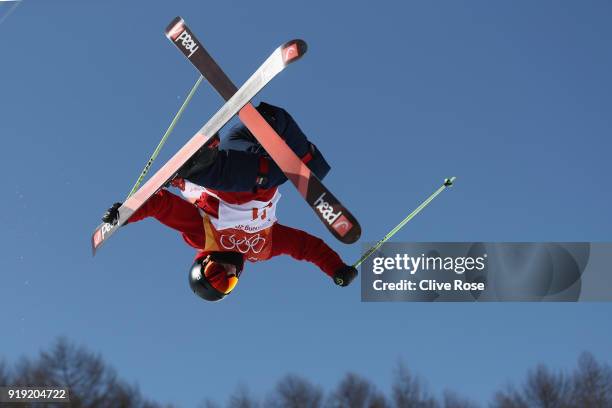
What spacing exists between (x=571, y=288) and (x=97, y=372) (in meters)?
13.3

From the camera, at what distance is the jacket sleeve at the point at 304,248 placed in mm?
A: 6977

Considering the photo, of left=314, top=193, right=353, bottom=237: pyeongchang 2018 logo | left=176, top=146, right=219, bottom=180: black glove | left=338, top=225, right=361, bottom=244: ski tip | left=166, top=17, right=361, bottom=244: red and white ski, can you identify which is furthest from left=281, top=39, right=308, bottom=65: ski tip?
left=338, top=225, right=361, bottom=244: ski tip

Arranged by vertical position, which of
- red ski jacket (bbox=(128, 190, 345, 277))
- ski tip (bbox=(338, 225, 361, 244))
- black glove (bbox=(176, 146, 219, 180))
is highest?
black glove (bbox=(176, 146, 219, 180))

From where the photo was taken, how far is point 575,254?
1264 cm

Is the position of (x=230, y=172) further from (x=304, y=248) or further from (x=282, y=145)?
(x=304, y=248)

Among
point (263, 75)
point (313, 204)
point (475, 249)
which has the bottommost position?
point (313, 204)

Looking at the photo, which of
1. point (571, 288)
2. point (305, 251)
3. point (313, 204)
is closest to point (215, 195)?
point (305, 251)

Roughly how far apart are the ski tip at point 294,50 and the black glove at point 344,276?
2.31 meters

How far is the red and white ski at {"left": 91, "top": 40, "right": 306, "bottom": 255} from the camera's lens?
5199 millimetres

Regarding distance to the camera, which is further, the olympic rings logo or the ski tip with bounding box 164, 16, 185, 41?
the olympic rings logo

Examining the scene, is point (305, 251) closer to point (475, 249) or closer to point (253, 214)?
point (253, 214)

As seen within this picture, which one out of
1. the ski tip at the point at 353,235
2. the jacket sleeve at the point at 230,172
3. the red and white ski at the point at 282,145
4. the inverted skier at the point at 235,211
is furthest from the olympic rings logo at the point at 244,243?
the ski tip at the point at 353,235

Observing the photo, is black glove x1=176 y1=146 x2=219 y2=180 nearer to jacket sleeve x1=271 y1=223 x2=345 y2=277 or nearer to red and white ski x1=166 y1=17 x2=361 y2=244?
red and white ski x1=166 y1=17 x2=361 y2=244

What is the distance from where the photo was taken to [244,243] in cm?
672
